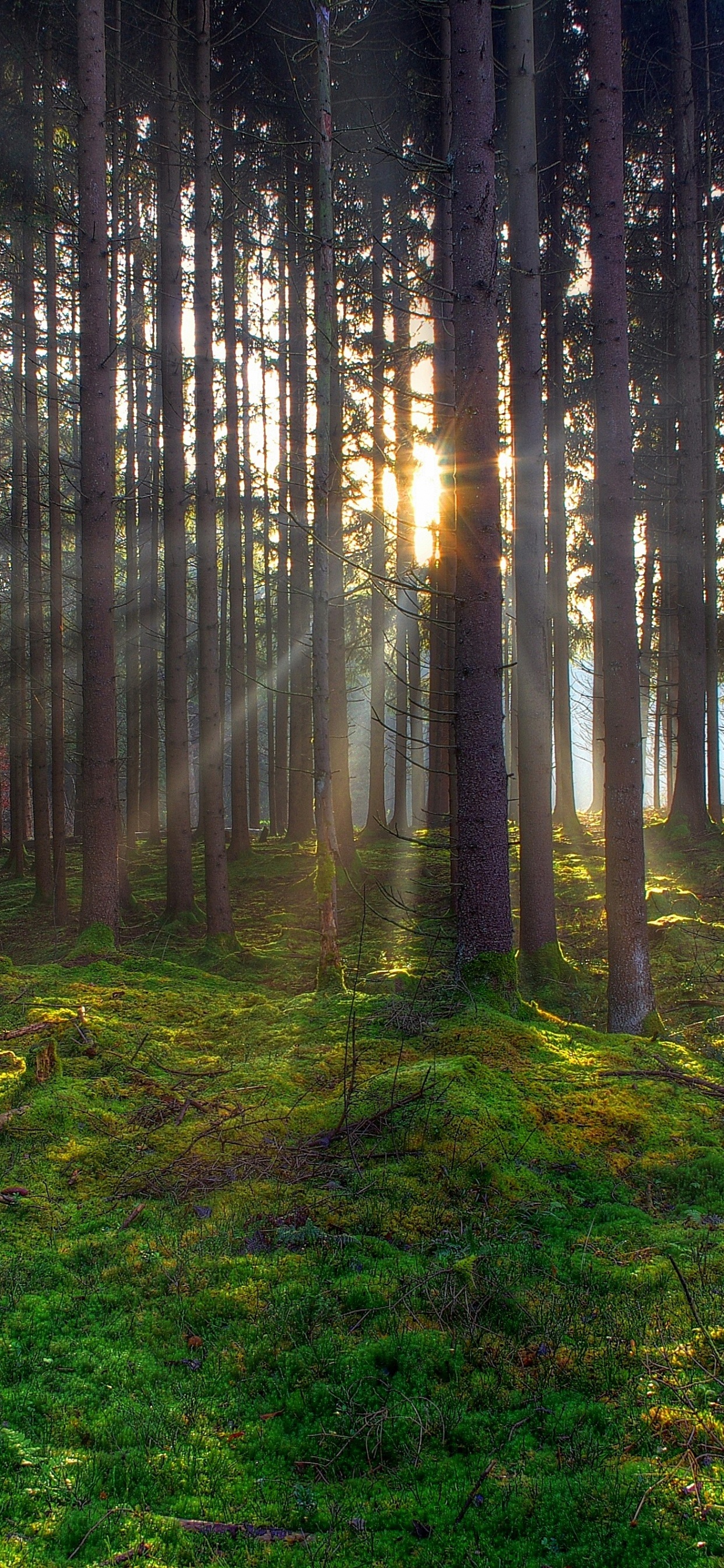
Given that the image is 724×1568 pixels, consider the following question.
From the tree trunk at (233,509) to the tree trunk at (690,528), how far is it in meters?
8.14

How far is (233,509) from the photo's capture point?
50.5 feet

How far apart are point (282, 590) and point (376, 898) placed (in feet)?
26.8

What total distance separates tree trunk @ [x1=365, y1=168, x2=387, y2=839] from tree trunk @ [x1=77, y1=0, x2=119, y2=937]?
229 inches

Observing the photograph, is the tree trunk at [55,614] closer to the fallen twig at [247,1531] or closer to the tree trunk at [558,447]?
the tree trunk at [558,447]

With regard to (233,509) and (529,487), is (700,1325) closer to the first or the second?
(529,487)

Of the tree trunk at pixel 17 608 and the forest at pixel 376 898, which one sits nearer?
the forest at pixel 376 898

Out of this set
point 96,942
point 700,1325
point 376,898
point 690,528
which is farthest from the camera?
point 690,528

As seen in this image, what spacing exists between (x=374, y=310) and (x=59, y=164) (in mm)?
6675

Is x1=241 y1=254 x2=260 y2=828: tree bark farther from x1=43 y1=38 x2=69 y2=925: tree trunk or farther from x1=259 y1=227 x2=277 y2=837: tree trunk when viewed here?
x1=43 y1=38 x2=69 y2=925: tree trunk

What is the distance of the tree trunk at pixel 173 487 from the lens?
11.6 meters

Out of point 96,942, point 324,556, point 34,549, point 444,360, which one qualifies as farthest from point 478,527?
point 34,549

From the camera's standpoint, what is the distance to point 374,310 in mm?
18250

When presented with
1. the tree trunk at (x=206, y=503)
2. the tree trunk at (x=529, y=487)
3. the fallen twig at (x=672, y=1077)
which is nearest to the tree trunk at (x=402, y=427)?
the tree trunk at (x=206, y=503)

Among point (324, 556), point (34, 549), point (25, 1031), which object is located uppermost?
point (34, 549)
